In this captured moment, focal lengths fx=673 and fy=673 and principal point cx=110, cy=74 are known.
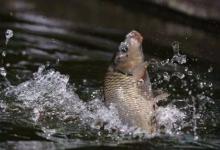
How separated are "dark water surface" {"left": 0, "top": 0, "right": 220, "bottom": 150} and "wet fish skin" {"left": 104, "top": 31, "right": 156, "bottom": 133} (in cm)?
17

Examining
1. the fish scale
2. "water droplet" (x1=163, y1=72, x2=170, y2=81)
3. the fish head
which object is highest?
"water droplet" (x1=163, y1=72, x2=170, y2=81)

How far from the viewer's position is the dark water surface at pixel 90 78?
268 inches

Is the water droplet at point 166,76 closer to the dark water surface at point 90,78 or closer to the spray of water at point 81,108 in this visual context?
the dark water surface at point 90,78

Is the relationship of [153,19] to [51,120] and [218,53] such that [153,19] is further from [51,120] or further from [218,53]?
[51,120]

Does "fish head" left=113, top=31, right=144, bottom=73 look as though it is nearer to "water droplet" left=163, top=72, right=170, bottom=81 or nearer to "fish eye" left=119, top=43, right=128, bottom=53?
"fish eye" left=119, top=43, right=128, bottom=53

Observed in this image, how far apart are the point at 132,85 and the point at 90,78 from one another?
3273 mm

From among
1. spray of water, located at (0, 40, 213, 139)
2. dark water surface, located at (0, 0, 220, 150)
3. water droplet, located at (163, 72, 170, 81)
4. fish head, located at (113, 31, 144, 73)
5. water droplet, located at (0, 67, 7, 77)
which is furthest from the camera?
water droplet, located at (163, 72, 170, 81)

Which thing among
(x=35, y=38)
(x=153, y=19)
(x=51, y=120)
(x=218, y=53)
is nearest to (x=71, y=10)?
(x=153, y=19)

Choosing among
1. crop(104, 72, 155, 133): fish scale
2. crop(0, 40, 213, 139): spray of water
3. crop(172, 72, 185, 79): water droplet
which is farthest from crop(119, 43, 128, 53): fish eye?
crop(172, 72, 185, 79): water droplet

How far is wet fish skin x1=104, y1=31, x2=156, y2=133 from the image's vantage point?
6.41 m

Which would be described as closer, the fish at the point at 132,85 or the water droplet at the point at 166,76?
the fish at the point at 132,85

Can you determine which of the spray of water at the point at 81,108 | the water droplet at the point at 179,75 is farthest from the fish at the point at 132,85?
the water droplet at the point at 179,75

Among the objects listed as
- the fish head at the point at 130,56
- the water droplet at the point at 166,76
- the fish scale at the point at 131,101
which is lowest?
the fish scale at the point at 131,101

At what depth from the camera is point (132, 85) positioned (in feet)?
21.2
